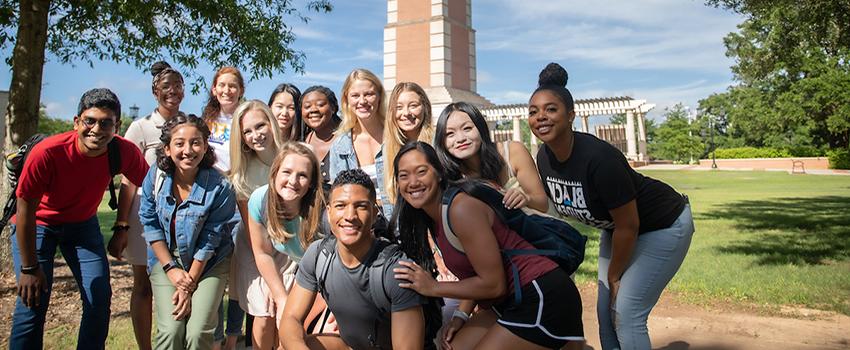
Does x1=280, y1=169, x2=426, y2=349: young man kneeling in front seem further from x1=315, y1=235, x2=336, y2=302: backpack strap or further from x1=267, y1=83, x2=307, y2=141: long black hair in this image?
x1=267, y1=83, x2=307, y2=141: long black hair

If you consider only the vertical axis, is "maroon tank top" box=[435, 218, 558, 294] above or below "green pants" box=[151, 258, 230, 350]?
above

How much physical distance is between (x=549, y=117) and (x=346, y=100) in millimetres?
1819

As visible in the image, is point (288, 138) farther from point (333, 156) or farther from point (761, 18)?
point (761, 18)

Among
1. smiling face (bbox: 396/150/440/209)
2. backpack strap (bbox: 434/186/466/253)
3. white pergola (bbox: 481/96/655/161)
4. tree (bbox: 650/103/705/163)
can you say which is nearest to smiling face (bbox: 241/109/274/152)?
smiling face (bbox: 396/150/440/209)

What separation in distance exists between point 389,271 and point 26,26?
635 centimetres

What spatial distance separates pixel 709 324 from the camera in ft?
19.0

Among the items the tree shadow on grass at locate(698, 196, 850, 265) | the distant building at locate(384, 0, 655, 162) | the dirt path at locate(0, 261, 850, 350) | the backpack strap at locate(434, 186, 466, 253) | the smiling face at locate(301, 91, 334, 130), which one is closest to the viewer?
the backpack strap at locate(434, 186, 466, 253)

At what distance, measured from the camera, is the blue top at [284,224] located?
3.75m

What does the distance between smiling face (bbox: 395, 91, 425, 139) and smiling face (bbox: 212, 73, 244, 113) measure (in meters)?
1.55

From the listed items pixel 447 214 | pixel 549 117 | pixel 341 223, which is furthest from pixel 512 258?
pixel 341 223

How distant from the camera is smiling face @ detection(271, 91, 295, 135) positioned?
470cm

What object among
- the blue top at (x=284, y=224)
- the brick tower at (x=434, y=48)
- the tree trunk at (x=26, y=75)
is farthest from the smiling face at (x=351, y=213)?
the brick tower at (x=434, y=48)

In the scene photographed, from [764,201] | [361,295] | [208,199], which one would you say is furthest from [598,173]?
[764,201]

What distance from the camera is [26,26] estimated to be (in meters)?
6.92
